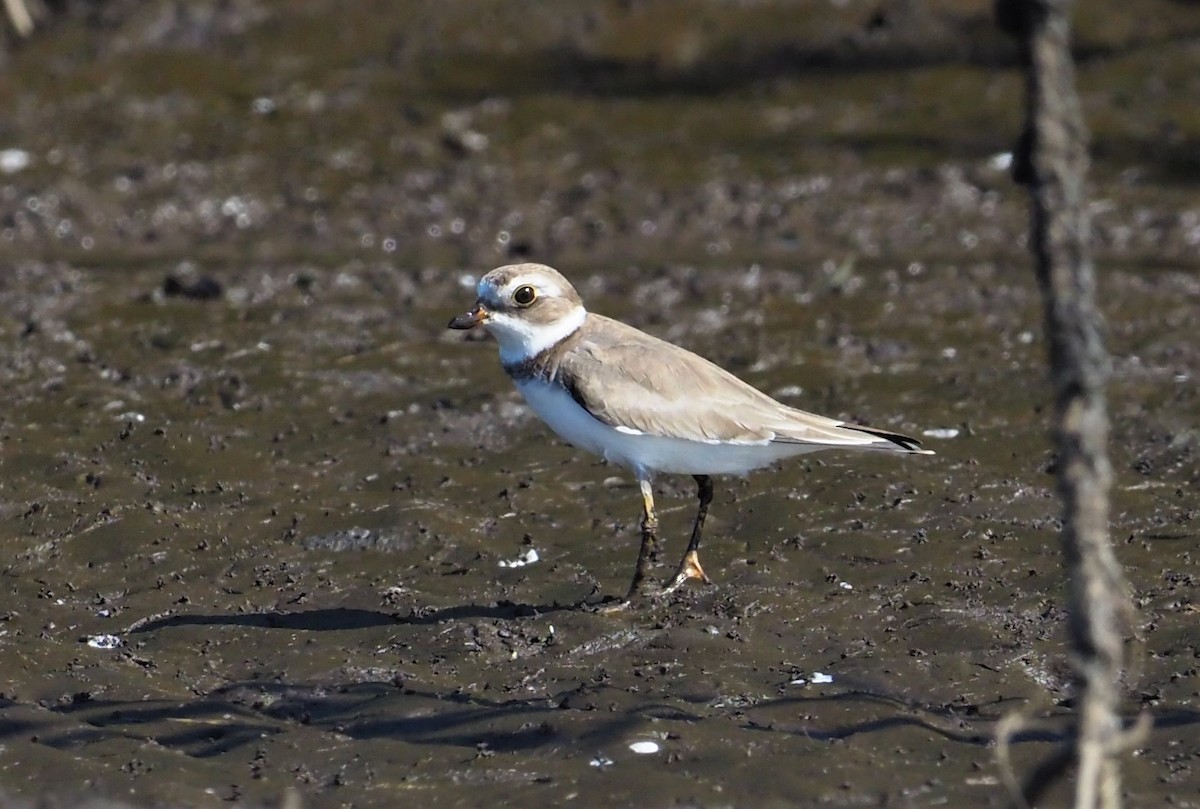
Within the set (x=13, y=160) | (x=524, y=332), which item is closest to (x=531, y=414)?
(x=524, y=332)

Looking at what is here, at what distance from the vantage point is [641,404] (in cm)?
745

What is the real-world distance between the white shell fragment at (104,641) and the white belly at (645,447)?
6.79ft

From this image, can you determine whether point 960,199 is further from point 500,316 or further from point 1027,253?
point 500,316

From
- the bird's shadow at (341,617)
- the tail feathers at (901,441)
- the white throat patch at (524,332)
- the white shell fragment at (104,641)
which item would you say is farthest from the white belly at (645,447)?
the white shell fragment at (104,641)

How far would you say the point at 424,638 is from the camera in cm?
714

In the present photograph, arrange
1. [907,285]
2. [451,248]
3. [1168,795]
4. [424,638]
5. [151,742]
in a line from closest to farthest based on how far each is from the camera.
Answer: [1168,795] → [151,742] → [424,638] → [907,285] → [451,248]

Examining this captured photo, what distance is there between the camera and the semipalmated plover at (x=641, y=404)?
7434mm

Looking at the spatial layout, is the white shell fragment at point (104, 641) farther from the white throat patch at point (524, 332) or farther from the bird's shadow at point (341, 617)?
the white throat patch at point (524, 332)

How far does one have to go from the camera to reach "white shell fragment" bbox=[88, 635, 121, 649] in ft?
23.2

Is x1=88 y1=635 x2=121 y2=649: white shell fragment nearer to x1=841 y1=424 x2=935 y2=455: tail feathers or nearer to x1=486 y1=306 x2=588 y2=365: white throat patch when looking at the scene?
x1=486 y1=306 x2=588 y2=365: white throat patch

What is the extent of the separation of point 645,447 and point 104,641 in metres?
2.44

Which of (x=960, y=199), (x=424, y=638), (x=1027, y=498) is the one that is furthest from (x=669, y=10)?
(x=424, y=638)

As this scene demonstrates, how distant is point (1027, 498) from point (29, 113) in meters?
9.95

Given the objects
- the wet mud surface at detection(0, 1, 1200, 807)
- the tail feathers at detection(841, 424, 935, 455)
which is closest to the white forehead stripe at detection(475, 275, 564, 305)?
the wet mud surface at detection(0, 1, 1200, 807)
